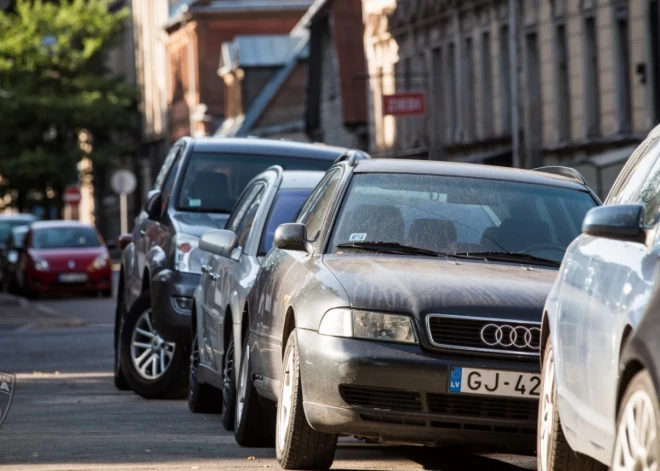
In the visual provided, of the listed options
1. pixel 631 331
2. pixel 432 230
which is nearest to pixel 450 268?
pixel 432 230

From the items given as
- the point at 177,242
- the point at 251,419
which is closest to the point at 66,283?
the point at 177,242

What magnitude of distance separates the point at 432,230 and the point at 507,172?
0.81 meters

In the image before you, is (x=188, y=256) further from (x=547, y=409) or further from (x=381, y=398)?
(x=547, y=409)

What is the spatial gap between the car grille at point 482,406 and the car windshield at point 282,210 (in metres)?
3.74

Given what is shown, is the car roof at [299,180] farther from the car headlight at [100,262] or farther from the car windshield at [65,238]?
the car windshield at [65,238]

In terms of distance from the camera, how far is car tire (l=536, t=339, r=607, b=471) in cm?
789

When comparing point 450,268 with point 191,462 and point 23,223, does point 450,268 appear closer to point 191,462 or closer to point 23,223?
point 191,462

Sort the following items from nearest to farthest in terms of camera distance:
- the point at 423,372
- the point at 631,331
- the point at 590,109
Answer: the point at 631,331 → the point at 423,372 → the point at 590,109

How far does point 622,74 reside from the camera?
35.3 meters

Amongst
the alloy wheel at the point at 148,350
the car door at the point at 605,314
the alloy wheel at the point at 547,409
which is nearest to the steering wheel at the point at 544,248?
the alloy wheel at the point at 547,409

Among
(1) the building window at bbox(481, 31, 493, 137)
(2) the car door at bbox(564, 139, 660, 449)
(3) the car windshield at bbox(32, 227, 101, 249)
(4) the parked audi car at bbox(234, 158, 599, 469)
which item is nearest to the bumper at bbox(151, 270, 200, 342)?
(4) the parked audi car at bbox(234, 158, 599, 469)

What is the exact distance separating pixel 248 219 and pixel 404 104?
25.5 m

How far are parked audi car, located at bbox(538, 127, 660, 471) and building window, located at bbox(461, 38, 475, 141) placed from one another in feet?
124

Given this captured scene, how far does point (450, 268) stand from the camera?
9.88 m
